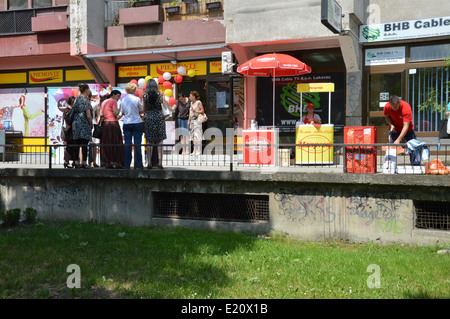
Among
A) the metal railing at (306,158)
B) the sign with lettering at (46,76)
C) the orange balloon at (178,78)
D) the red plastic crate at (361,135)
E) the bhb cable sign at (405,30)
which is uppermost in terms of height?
the bhb cable sign at (405,30)

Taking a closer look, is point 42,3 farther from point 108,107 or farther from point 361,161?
point 361,161

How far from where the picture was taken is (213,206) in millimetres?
9523

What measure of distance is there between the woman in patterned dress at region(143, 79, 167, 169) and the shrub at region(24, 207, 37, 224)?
2.65 meters

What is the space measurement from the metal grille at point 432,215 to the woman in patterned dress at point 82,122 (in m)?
6.69

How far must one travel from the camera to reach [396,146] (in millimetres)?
8312

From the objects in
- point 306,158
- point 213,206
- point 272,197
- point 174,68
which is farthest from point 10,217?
point 174,68

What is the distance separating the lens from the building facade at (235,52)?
12805 millimetres

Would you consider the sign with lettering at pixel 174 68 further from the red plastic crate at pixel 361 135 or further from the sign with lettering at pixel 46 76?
the red plastic crate at pixel 361 135

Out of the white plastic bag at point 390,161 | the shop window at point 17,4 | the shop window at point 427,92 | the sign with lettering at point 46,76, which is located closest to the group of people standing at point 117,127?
the white plastic bag at point 390,161

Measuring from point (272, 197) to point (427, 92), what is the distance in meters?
6.50
